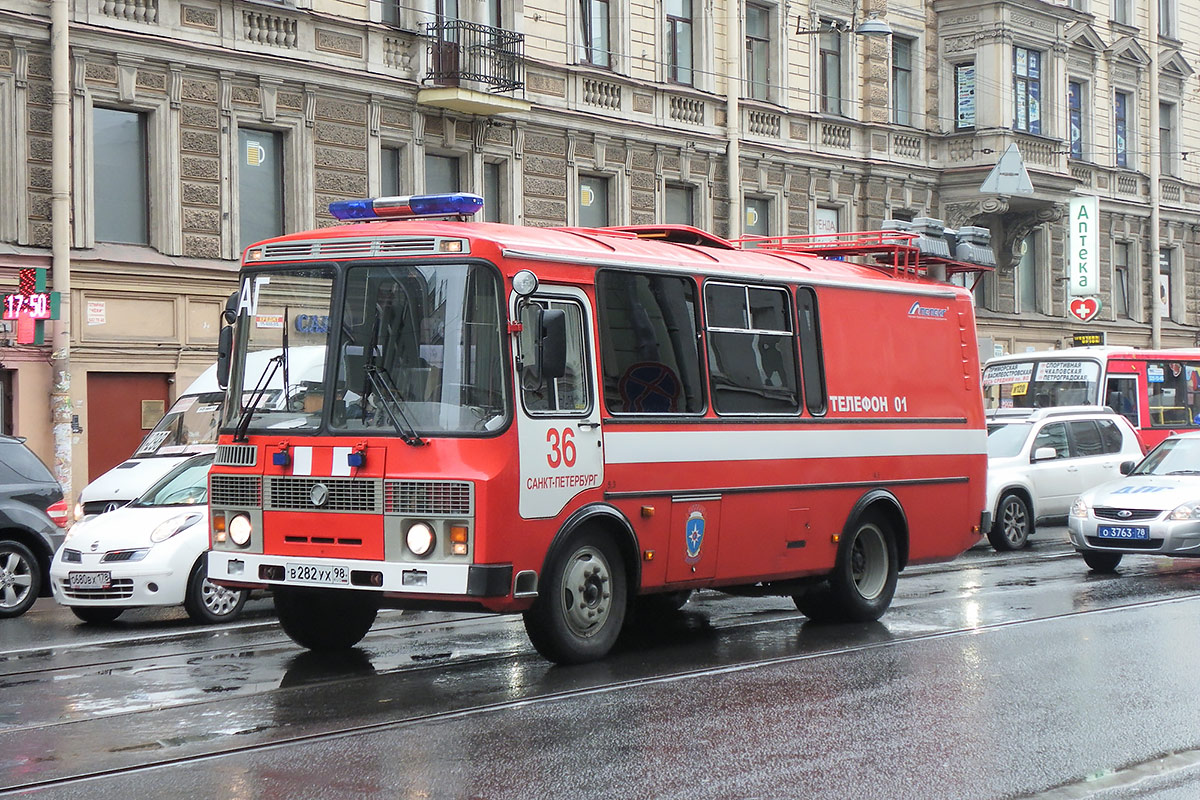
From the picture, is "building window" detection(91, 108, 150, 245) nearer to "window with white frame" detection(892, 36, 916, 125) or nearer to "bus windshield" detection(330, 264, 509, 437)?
"bus windshield" detection(330, 264, 509, 437)

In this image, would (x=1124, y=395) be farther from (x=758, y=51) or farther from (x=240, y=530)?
(x=240, y=530)

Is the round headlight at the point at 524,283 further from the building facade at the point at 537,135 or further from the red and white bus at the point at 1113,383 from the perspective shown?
the red and white bus at the point at 1113,383

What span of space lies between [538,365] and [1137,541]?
8.75m

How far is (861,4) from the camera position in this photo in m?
34.9

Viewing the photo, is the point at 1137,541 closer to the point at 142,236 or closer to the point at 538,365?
the point at 538,365

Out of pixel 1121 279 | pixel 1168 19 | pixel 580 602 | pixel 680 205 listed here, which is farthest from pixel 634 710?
pixel 1168 19

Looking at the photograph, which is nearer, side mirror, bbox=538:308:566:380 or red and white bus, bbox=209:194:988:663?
red and white bus, bbox=209:194:988:663

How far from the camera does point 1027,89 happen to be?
3822 centimetres

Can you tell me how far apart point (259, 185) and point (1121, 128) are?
2777 centimetres

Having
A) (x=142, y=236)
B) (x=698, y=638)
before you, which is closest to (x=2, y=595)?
(x=698, y=638)

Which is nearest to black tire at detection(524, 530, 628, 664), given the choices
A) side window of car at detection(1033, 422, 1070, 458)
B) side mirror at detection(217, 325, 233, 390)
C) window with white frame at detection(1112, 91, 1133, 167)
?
side mirror at detection(217, 325, 233, 390)

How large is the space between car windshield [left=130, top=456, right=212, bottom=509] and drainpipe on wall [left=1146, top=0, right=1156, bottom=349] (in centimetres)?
3465

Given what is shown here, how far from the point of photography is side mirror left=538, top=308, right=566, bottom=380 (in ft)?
31.2

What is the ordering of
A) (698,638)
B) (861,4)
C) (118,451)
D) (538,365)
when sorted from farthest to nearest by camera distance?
1. (861,4)
2. (118,451)
3. (698,638)
4. (538,365)
